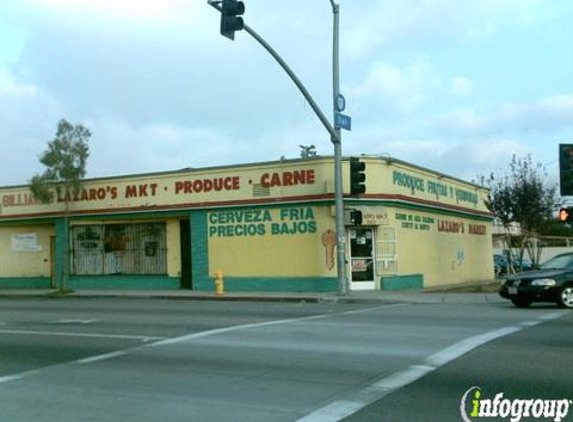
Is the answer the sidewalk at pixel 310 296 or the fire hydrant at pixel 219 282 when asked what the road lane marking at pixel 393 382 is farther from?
the fire hydrant at pixel 219 282

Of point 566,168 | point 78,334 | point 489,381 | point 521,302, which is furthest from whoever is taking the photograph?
point 566,168

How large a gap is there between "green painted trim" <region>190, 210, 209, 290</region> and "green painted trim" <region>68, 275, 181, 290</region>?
3.57 feet

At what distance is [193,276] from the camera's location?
28391 millimetres

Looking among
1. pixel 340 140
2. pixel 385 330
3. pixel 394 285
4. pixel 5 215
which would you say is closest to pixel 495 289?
pixel 394 285

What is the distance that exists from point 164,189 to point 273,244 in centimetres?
547

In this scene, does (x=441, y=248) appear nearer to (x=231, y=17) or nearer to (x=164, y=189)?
(x=164, y=189)

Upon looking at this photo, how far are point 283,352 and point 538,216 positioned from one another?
80.8 feet

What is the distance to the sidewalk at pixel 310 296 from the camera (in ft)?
71.3

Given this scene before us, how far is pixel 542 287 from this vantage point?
58.0ft

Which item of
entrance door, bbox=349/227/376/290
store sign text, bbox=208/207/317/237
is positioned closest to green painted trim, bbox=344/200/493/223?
entrance door, bbox=349/227/376/290

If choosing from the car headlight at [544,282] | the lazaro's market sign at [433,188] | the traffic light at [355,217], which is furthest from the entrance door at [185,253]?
the car headlight at [544,282]

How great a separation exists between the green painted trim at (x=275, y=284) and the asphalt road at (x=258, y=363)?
8.83 m

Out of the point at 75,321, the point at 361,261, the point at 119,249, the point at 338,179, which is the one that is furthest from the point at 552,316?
the point at 119,249

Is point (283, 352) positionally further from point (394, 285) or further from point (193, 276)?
point (193, 276)
